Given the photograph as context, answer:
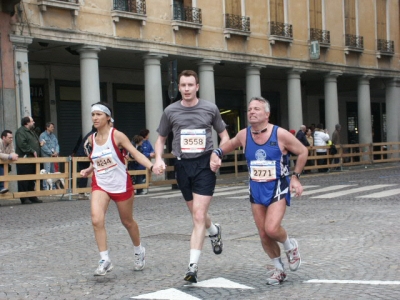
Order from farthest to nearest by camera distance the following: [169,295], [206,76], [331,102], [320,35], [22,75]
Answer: [331,102] < [320,35] < [206,76] < [22,75] < [169,295]

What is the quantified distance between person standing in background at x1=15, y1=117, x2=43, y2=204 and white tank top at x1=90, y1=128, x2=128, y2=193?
1071 centimetres

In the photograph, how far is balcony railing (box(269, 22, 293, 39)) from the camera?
32.2 metres

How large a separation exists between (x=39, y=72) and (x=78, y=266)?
2022 cm

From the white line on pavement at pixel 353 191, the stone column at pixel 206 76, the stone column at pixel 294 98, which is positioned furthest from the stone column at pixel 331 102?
the white line on pavement at pixel 353 191

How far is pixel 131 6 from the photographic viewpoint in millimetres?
25797

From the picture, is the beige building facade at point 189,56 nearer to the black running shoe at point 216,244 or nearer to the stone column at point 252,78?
the stone column at point 252,78

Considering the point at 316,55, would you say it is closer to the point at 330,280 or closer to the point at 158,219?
the point at 158,219

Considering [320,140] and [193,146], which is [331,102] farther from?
[193,146]

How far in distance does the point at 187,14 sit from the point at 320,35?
29.9 feet

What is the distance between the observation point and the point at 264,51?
104 ft

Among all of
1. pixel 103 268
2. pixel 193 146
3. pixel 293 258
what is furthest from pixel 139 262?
pixel 293 258

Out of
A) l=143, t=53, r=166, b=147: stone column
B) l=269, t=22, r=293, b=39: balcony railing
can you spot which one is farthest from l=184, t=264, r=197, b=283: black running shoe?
l=269, t=22, r=293, b=39: balcony railing

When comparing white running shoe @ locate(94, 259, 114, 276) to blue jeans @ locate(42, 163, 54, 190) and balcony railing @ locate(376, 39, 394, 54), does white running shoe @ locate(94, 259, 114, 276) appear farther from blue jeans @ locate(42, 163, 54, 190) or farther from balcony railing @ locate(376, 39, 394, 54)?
balcony railing @ locate(376, 39, 394, 54)

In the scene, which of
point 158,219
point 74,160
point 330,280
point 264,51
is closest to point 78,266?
point 330,280
